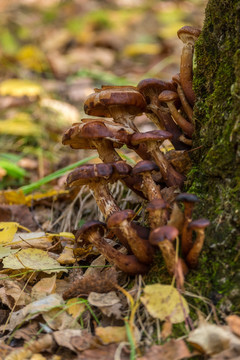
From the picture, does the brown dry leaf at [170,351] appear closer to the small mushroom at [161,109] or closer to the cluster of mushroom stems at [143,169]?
the cluster of mushroom stems at [143,169]

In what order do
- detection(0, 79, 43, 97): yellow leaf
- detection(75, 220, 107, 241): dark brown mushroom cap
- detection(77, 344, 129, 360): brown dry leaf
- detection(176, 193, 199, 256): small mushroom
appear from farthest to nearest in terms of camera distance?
detection(0, 79, 43, 97): yellow leaf < detection(75, 220, 107, 241): dark brown mushroom cap < detection(176, 193, 199, 256): small mushroom < detection(77, 344, 129, 360): brown dry leaf

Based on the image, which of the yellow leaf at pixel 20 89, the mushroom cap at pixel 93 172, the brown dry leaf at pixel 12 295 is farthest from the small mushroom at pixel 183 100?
the yellow leaf at pixel 20 89

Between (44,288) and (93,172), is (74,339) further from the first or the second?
(93,172)

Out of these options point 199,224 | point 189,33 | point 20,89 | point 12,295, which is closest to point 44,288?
point 12,295

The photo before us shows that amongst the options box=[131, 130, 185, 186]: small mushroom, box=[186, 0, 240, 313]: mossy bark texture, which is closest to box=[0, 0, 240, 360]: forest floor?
box=[186, 0, 240, 313]: mossy bark texture

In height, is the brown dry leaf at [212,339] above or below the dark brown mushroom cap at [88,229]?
below

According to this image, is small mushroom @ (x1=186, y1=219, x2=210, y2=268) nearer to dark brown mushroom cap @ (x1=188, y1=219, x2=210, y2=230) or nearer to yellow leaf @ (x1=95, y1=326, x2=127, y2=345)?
dark brown mushroom cap @ (x1=188, y1=219, x2=210, y2=230)

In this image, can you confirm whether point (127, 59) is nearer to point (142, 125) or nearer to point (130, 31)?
point (130, 31)
